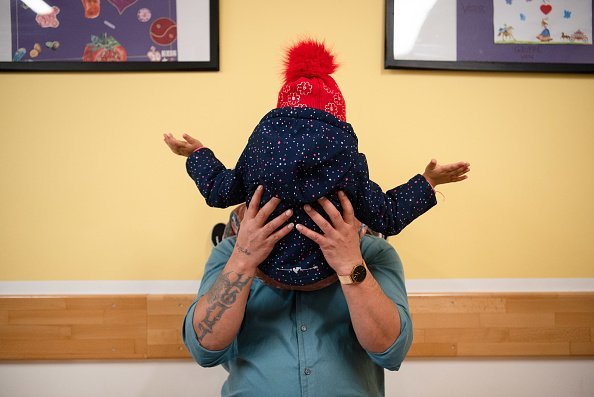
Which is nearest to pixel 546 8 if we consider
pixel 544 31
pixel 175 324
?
pixel 544 31

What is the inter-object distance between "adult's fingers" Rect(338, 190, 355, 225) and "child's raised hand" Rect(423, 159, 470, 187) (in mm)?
197

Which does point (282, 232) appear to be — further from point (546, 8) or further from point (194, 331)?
point (546, 8)

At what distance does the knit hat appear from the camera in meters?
0.81

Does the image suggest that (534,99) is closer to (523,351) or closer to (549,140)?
(549,140)

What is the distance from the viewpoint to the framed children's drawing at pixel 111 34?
127 cm

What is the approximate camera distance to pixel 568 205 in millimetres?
1353

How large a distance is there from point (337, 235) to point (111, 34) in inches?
38.3

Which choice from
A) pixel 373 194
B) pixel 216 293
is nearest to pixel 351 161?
pixel 373 194

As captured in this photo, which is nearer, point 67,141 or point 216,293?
point 216,293

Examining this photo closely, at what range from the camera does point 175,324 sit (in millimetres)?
1298

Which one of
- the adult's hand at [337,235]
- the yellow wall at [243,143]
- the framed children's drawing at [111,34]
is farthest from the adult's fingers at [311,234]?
the framed children's drawing at [111,34]

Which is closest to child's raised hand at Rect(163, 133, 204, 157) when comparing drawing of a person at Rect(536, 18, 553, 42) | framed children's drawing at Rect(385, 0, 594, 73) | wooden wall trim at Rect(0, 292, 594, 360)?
wooden wall trim at Rect(0, 292, 594, 360)

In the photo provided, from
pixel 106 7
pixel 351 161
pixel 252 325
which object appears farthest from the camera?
pixel 106 7

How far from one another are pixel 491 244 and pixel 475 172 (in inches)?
9.2
